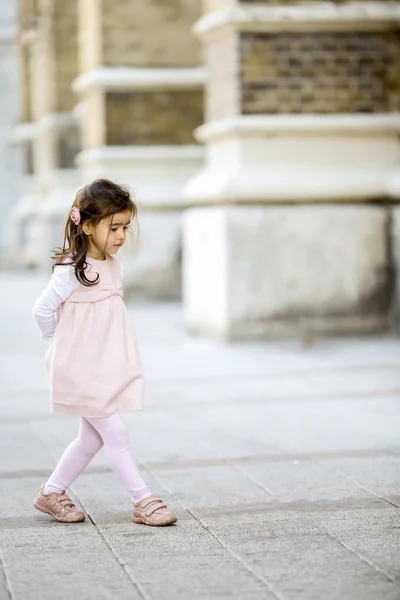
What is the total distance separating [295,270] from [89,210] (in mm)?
6387

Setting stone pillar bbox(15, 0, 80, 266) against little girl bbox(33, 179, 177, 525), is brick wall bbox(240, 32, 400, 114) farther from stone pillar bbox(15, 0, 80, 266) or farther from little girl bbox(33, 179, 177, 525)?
stone pillar bbox(15, 0, 80, 266)

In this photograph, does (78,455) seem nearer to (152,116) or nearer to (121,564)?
(121,564)

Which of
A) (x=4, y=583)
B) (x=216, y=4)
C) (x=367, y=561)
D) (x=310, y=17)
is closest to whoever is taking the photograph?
(x=4, y=583)

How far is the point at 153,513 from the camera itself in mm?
4961

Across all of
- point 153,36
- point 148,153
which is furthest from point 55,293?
point 153,36

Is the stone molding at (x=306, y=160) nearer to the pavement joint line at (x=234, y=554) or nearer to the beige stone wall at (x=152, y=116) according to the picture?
the beige stone wall at (x=152, y=116)

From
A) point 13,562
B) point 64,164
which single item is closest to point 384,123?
point 13,562

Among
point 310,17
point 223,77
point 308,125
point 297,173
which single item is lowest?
point 297,173

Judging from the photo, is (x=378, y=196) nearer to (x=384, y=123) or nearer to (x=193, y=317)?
(x=384, y=123)

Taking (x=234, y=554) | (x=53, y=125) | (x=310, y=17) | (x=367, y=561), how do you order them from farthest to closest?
1. (x=53, y=125)
2. (x=310, y=17)
3. (x=234, y=554)
4. (x=367, y=561)

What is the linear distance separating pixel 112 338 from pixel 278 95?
6.50m

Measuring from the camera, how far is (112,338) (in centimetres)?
507

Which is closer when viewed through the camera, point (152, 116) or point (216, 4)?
point (216, 4)

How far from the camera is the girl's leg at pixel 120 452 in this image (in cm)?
505
